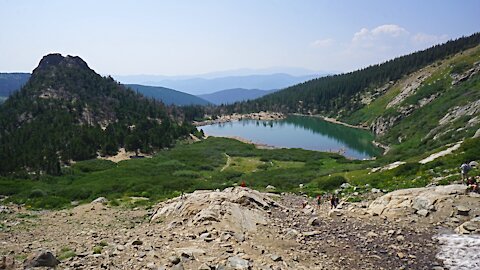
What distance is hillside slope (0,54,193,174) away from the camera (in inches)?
3440

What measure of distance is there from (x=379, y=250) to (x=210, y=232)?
307 inches

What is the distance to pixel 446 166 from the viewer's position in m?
33.7

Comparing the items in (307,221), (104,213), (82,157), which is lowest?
(82,157)

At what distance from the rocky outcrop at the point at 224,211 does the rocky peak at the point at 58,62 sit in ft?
603

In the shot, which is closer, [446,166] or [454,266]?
[454,266]

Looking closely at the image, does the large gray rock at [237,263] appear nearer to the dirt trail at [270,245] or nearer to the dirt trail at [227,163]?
the dirt trail at [270,245]

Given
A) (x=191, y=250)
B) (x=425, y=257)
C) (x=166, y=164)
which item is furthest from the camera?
(x=166, y=164)

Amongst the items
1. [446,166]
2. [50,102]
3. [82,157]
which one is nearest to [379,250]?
[446,166]

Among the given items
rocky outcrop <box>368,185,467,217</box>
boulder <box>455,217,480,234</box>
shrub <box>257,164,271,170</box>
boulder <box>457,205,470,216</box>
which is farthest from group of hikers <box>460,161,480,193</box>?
shrub <box>257,164,271,170</box>

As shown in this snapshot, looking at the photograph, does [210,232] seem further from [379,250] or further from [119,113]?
[119,113]

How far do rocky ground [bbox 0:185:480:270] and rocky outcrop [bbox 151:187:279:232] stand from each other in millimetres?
59

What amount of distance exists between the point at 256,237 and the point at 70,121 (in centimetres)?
11704

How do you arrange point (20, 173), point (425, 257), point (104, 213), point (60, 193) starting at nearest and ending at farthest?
1. point (425, 257)
2. point (104, 213)
3. point (60, 193)
4. point (20, 173)

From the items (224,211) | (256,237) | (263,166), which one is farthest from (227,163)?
(256,237)
